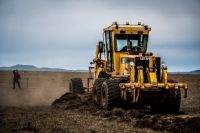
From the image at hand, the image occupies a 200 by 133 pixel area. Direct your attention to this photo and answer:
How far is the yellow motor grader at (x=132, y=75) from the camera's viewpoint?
17.0 m

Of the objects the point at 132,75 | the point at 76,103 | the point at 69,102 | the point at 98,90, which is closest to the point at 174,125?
the point at 132,75

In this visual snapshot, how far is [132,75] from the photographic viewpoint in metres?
17.5

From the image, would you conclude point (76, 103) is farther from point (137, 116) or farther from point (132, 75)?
point (137, 116)

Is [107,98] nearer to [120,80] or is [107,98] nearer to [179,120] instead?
[120,80]

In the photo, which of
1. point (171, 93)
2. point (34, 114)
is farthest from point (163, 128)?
point (34, 114)

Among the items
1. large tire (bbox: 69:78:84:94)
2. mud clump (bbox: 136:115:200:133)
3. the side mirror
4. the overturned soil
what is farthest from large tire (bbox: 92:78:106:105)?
mud clump (bbox: 136:115:200:133)

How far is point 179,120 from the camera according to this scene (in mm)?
14492

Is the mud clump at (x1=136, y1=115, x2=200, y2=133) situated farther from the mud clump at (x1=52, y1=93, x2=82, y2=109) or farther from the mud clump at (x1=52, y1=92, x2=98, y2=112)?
the mud clump at (x1=52, y1=93, x2=82, y2=109)

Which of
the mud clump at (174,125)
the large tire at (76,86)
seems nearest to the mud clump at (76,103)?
the large tire at (76,86)

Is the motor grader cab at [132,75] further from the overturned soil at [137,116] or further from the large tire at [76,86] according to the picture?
the large tire at [76,86]

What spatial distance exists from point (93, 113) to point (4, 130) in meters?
5.42

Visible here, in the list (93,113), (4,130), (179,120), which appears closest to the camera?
(4,130)

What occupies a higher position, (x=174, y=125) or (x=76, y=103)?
(x=76, y=103)

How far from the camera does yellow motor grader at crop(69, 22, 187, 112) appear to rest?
669 inches
